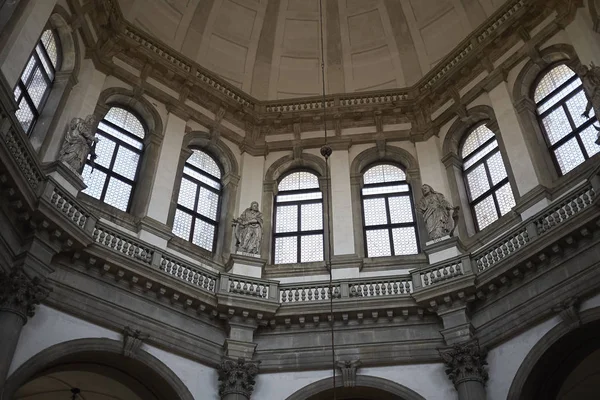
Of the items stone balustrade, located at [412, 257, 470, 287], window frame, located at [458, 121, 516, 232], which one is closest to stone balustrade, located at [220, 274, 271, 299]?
stone balustrade, located at [412, 257, 470, 287]

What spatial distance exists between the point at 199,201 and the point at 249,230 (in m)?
2.03

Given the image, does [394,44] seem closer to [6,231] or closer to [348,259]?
[348,259]

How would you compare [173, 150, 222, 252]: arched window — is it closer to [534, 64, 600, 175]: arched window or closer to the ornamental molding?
the ornamental molding

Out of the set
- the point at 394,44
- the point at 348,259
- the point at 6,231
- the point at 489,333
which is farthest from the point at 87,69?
the point at 489,333

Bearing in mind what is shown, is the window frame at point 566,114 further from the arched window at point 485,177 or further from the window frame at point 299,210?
the window frame at point 299,210

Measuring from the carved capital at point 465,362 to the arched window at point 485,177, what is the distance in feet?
13.7

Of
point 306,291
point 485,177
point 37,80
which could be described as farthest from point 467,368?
point 37,80

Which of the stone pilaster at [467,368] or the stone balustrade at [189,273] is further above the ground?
the stone balustrade at [189,273]

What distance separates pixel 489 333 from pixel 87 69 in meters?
12.9

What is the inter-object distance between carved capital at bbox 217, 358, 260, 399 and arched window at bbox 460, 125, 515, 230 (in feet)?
24.5

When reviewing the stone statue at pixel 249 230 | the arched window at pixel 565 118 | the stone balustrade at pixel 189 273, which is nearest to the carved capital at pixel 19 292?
the stone balustrade at pixel 189 273

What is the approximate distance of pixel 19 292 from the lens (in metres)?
12.4

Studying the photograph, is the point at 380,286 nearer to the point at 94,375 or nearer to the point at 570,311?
the point at 570,311

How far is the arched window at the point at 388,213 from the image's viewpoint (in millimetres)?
18219
